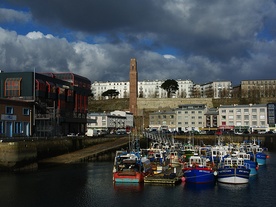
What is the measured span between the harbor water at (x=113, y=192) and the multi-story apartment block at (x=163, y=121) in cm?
9025

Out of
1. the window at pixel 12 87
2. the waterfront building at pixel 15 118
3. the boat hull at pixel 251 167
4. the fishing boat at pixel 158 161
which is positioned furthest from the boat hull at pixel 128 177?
the window at pixel 12 87

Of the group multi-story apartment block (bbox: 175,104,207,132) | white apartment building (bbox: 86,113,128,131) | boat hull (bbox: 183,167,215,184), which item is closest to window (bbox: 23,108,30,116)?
boat hull (bbox: 183,167,215,184)

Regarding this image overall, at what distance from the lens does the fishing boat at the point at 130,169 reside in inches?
1528

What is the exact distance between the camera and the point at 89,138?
7256 centimetres

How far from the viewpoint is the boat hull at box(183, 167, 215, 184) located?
128ft

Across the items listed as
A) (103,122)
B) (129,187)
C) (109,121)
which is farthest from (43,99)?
(109,121)

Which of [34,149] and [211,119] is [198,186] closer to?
[34,149]

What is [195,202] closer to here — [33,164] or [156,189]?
[156,189]

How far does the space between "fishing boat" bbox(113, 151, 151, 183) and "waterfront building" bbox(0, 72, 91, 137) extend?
77.7ft

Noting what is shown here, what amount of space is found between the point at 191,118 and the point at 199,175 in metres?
Result: 93.0

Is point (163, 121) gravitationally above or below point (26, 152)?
above

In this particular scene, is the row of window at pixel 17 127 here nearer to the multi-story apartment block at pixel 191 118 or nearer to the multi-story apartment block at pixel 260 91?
the multi-story apartment block at pixel 191 118

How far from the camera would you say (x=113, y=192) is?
1379 inches

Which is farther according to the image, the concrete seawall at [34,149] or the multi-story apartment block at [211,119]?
the multi-story apartment block at [211,119]
